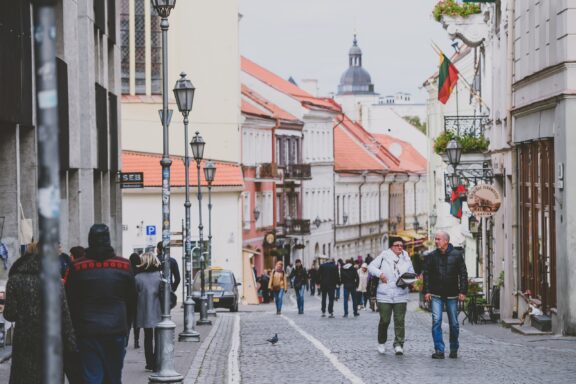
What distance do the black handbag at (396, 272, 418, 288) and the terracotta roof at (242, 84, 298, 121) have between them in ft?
175

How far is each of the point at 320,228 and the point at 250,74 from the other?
38.9ft

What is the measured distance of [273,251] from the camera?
75375 mm

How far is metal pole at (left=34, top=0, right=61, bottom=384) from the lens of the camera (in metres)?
6.00

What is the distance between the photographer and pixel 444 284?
19.2 meters

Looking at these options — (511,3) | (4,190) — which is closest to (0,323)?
(4,190)

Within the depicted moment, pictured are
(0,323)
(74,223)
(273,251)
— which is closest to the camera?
(0,323)

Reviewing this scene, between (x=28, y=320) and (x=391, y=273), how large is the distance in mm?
9889

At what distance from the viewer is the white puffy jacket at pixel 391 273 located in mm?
20016

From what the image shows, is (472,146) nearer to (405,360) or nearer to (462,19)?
(462,19)

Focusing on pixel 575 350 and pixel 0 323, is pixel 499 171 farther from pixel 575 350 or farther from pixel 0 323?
pixel 0 323

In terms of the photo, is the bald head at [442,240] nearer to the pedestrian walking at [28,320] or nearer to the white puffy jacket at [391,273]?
the white puffy jacket at [391,273]

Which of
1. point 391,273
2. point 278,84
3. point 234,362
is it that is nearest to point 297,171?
point 278,84

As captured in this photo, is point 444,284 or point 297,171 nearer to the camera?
point 444,284

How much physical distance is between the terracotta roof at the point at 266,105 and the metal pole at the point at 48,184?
2630 inches
